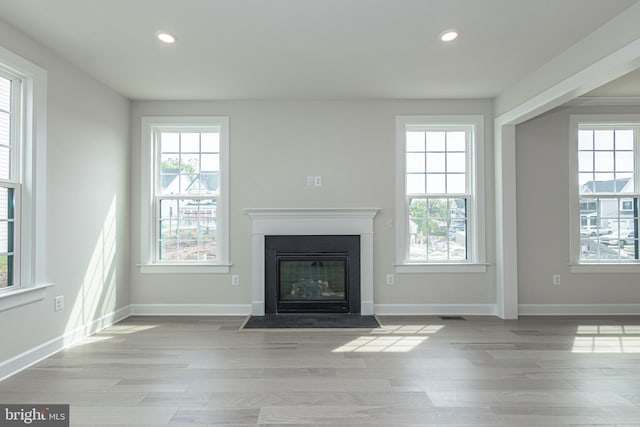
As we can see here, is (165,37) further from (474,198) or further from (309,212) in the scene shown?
(474,198)

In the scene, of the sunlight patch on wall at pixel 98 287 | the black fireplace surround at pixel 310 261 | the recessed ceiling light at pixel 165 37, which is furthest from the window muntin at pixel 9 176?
the black fireplace surround at pixel 310 261

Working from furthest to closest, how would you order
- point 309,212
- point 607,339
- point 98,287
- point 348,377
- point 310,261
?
point 310,261
point 309,212
point 98,287
point 607,339
point 348,377

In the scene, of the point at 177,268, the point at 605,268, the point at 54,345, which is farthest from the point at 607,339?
the point at 54,345

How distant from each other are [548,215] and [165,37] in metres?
4.61

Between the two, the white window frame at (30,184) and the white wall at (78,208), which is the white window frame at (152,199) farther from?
the white window frame at (30,184)

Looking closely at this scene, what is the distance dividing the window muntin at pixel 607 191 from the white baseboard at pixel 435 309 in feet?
4.46

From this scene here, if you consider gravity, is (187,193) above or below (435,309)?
above

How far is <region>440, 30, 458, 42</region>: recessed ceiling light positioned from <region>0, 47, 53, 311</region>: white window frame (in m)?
3.31

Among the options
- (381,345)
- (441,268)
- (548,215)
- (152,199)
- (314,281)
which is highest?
(152,199)

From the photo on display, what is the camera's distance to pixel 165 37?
322 centimetres

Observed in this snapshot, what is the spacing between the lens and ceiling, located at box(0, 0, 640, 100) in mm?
2803

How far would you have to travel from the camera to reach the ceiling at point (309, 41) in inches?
110

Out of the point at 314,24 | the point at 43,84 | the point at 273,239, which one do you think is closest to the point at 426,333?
the point at 273,239

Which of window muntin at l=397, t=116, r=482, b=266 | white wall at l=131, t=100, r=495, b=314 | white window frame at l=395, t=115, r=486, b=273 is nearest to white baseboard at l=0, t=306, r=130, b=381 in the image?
white wall at l=131, t=100, r=495, b=314
